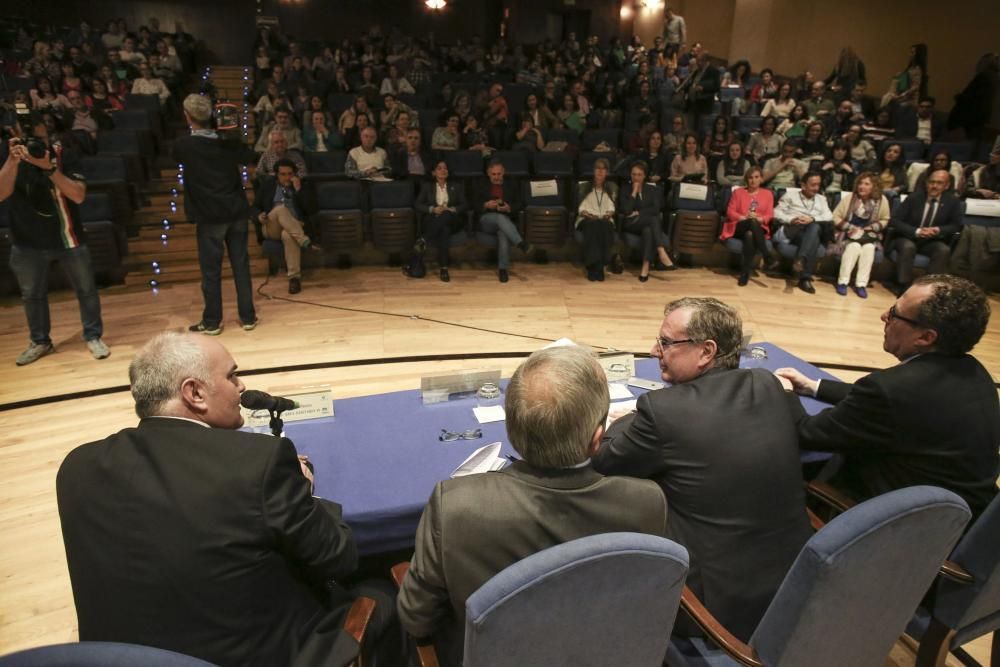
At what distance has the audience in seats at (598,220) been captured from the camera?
598 cm

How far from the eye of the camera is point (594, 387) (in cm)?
127

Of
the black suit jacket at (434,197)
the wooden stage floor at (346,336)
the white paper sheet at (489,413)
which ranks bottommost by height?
the wooden stage floor at (346,336)

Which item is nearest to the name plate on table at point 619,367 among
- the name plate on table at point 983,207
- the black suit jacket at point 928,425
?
the black suit jacket at point 928,425

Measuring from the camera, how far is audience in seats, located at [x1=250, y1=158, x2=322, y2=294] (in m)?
5.48

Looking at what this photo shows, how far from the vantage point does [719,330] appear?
5.87 ft

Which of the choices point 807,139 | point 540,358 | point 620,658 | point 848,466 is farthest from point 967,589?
point 807,139

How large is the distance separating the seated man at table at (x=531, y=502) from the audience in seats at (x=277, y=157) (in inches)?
198

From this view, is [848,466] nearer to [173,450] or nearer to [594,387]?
[594,387]

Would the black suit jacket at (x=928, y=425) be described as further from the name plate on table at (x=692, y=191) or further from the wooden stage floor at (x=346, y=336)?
the name plate on table at (x=692, y=191)

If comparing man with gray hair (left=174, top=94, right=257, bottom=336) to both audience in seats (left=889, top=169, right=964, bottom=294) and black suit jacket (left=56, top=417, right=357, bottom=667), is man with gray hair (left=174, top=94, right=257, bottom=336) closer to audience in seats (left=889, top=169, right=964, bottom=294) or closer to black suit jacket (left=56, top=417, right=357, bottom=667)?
black suit jacket (left=56, top=417, right=357, bottom=667)

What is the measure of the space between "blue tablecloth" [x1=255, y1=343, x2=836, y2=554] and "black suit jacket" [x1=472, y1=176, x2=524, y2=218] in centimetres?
417

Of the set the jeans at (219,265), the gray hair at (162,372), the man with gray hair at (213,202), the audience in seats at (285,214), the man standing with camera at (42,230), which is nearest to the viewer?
the gray hair at (162,372)

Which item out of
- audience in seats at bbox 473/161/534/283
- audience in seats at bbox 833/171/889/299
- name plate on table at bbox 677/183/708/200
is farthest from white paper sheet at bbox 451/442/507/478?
audience in seats at bbox 833/171/889/299

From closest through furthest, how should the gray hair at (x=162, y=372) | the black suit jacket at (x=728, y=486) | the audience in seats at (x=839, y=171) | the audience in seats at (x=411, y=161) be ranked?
1. the gray hair at (x=162, y=372)
2. the black suit jacket at (x=728, y=486)
3. the audience in seats at (x=411, y=161)
4. the audience in seats at (x=839, y=171)
